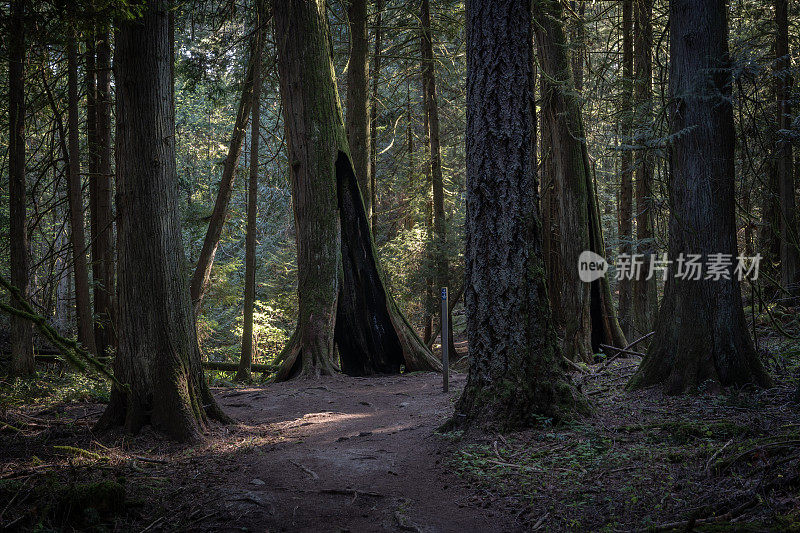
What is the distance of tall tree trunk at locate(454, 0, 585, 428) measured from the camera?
541 centimetres

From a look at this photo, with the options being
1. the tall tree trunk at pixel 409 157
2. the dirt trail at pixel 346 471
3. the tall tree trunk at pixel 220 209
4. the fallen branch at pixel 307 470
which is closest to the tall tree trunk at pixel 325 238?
the tall tree trunk at pixel 220 209

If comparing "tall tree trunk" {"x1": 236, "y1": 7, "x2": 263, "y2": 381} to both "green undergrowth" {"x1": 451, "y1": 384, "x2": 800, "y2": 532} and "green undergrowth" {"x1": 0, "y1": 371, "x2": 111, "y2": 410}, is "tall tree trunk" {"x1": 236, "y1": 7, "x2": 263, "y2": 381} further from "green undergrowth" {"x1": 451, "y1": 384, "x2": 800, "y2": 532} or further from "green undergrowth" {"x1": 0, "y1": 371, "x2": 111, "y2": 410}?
"green undergrowth" {"x1": 451, "y1": 384, "x2": 800, "y2": 532}

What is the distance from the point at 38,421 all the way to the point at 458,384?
20.4ft

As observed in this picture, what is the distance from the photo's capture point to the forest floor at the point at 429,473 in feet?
11.2

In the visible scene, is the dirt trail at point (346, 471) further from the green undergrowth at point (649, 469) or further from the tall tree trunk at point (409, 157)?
the tall tree trunk at point (409, 157)

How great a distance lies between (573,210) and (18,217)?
10.5 meters

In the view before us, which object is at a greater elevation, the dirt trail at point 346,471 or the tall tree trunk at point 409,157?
the tall tree trunk at point 409,157

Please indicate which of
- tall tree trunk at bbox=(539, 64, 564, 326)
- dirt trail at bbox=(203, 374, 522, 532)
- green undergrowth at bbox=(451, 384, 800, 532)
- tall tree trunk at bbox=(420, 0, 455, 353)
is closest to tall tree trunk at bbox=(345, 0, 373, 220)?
tall tree trunk at bbox=(420, 0, 455, 353)

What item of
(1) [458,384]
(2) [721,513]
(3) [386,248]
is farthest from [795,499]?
(3) [386,248]

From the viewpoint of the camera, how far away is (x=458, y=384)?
945 centimetres

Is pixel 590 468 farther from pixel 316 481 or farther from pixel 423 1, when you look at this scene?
pixel 423 1

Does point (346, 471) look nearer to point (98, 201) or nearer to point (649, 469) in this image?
point (649, 469)

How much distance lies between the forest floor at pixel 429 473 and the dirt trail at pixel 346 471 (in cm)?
2

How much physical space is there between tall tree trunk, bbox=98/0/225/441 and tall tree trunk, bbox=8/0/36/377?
3935 mm
